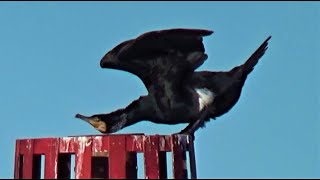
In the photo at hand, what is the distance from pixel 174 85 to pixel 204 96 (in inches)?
11.6

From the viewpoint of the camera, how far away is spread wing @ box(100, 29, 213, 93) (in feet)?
18.1

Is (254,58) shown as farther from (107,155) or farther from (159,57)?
(107,155)

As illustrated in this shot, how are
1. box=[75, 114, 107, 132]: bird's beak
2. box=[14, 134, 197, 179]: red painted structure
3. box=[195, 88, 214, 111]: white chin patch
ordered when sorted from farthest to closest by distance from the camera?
box=[75, 114, 107, 132]: bird's beak < box=[195, 88, 214, 111]: white chin patch < box=[14, 134, 197, 179]: red painted structure

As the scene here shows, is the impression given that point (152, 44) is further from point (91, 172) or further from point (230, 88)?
point (91, 172)

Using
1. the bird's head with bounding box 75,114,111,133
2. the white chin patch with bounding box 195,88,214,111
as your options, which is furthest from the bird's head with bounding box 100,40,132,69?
the white chin patch with bounding box 195,88,214,111

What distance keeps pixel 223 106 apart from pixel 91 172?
4.67 ft

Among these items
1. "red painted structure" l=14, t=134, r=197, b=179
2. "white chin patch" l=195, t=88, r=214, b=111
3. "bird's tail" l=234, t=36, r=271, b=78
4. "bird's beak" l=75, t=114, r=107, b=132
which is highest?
"bird's tail" l=234, t=36, r=271, b=78

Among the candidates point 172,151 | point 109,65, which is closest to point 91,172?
point 172,151

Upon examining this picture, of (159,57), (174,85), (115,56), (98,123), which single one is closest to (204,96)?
(174,85)

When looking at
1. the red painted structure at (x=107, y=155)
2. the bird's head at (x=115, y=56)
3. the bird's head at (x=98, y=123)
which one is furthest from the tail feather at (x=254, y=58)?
the bird's head at (x=98, y=123)

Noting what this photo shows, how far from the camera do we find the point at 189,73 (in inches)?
230

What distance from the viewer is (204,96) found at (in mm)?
5766

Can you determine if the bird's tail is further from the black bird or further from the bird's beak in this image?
the bird's beak

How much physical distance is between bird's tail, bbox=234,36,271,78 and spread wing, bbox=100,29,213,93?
1.34ft
